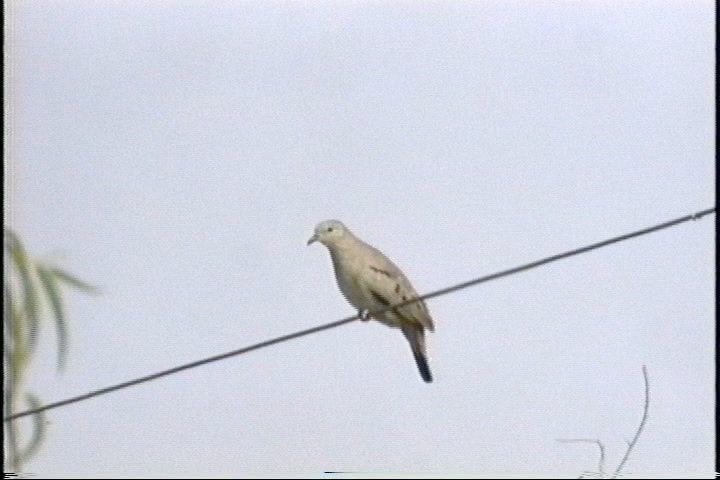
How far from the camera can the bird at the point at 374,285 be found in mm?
7477

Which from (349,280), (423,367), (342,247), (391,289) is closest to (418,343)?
(423,367)

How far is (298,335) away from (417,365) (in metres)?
2.51

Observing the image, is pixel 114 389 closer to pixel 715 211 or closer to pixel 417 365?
pixel 715 211

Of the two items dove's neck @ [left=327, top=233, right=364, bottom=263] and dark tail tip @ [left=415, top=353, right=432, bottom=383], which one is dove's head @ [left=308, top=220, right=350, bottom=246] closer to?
dove's neck @ [left=327, top=233, right=364, bottom=263]

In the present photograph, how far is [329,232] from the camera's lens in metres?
7.57

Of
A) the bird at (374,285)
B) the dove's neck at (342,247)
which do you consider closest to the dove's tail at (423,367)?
the bird at (374,285)

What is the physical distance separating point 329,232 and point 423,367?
81cm

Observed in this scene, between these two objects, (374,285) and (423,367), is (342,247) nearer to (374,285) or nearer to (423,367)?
(374,285)

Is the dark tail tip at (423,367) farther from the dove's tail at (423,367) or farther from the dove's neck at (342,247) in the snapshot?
the dove's neck at (342,247)

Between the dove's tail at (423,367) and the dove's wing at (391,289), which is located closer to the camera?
the dove's wing at (391,289)

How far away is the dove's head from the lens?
24.8ft

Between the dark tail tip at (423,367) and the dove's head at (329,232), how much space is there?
695 mm

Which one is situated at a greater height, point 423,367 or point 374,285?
point 374,285

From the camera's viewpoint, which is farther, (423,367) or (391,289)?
(423,367)
